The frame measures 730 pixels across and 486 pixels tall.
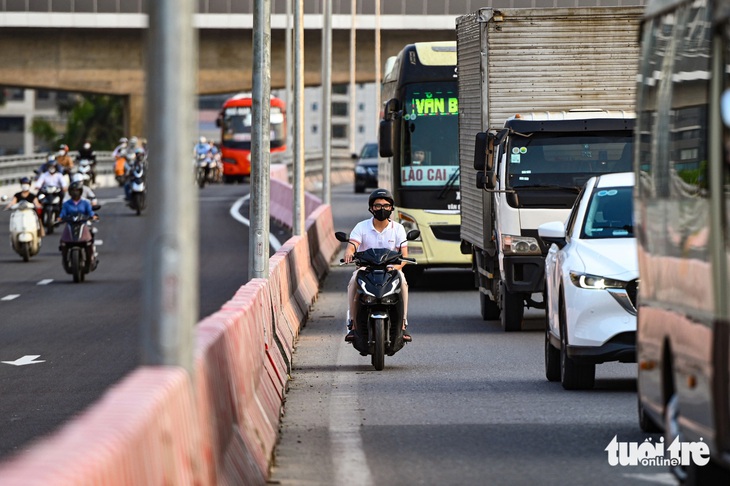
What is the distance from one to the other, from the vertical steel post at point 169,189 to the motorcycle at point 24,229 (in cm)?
2484

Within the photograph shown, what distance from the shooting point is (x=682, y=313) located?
8.25 m

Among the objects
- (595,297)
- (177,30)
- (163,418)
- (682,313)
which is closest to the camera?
(163,418)

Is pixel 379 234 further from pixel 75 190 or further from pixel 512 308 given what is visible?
pixel 75 190

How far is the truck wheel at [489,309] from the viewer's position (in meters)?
21.0

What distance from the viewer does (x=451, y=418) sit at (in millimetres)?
12266

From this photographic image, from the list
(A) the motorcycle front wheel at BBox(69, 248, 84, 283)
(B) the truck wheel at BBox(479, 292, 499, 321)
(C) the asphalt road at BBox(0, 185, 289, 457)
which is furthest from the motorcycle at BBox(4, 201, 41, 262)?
(B) the truck wheel at BBox(479, 292, 499, 321)

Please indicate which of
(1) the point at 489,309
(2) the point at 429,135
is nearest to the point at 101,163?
(2) the point at 429,135

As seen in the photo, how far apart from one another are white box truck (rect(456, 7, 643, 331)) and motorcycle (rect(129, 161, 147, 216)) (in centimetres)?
2484

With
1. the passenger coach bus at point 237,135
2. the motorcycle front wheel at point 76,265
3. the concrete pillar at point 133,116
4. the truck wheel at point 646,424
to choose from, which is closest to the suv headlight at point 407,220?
the motorcycle front wheel at point 76,265

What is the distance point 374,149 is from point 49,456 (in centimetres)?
6073

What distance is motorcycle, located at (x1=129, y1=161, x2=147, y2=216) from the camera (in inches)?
1831

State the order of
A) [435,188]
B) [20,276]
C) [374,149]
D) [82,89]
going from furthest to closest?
[82,89], [374,149], [20,276], [435,188]

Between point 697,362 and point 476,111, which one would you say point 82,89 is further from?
point 697,362

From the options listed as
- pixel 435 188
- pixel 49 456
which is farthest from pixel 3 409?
pixel 435 188
